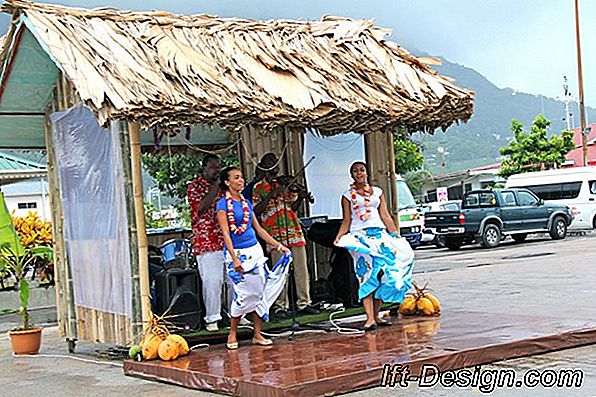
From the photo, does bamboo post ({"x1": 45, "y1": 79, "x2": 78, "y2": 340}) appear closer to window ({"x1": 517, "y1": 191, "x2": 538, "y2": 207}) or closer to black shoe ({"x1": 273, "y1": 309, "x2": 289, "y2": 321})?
black shoe ({"x1": 273, "y1": 309, "x2": 289, "y2": 321})

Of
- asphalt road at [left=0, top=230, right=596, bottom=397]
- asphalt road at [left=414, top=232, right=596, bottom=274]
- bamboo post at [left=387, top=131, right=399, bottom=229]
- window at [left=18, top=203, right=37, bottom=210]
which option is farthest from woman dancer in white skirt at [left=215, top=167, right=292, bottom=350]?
window at [left=18, top=203, right=37, bottom=210]

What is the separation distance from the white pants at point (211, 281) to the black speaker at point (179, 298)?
119mm

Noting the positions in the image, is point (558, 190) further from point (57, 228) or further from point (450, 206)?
point (57, 228)

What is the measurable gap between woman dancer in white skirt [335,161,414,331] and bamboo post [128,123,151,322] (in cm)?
202

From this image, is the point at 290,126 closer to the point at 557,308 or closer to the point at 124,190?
the point at 124,190

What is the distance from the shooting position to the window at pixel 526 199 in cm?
2688

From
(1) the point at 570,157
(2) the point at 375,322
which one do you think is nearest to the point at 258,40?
(2) the point at 375,322

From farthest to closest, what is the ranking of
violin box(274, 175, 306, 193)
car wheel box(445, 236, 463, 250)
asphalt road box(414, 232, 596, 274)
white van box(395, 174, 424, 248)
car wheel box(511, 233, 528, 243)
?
1. car wheel box(511, 233, 528, 243)
2. car wheel box(445, 236, 463, 250)
3. white van box(395, 174, 424, 248)
4. asphalt road box(414, 232, 596, 274)
5. violin box(274, 175, 306, 193)

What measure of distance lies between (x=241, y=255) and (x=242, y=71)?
6.82ft

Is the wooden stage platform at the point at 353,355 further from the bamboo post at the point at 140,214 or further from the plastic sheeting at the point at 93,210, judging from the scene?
the plastic sheeting at the point at 93,210

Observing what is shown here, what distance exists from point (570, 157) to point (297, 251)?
42506 millimetres

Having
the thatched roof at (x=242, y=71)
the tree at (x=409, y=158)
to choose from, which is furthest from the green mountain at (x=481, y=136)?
the thatched roof at (x=242, y=71)

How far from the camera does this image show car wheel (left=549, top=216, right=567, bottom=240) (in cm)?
2759

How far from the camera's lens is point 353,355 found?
27.4ft
